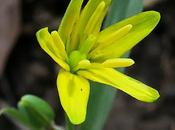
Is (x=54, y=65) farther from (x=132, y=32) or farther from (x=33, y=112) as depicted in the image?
(x=132, y=32)

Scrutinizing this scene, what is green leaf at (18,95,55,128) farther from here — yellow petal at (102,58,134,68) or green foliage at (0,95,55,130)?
yellow petal at (102,58,134,68)

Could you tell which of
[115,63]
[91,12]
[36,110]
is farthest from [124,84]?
[36,110]

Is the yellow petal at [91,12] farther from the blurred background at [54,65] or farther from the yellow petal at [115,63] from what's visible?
the blurred background at [54,65]

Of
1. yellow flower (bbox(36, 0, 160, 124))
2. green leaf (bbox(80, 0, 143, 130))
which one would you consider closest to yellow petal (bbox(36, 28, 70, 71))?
yellow flower (bbox(36, 0, 160, 124))

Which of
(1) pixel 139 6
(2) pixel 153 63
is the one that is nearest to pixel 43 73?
(2) pixel 153 63

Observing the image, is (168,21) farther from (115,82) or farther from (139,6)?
(115,82)

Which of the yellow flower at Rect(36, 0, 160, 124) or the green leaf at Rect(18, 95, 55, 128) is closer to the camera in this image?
the yellow flower at Rect(36, 0, 160, 124)


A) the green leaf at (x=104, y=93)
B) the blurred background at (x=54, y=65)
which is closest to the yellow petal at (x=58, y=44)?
the green leaf at (x=104, y=93)

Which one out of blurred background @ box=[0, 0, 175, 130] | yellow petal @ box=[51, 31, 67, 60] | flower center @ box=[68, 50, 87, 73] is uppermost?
yellow petal @ box=[51, 31, 67, 60]
